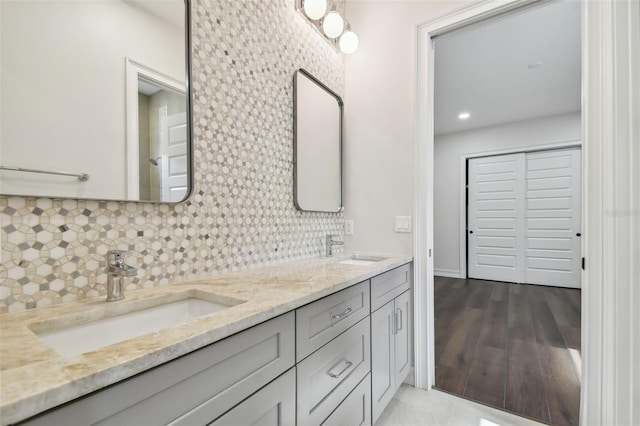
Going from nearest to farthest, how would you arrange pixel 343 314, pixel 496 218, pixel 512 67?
pixel 343 314 < pixel 512 67 < pixel 496 218

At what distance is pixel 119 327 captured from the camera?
34.5 inches

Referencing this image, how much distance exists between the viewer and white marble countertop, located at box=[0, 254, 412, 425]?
45 cm

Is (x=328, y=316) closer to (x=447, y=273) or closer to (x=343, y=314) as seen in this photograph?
(x=343, y=314)

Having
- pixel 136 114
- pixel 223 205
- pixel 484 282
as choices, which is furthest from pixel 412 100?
pixel 484 282

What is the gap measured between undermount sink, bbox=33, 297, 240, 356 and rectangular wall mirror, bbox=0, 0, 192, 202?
391mm

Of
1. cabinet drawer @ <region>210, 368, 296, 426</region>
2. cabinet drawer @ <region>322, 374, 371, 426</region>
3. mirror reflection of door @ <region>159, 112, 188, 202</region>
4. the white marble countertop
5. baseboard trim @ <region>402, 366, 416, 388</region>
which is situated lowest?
baseboard trim @ <region>402, 366, 416, 388</region>

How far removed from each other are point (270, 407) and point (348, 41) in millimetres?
2203

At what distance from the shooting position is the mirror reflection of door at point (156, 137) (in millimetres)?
1040

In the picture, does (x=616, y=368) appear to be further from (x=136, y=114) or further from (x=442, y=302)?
(x=442, y=302)

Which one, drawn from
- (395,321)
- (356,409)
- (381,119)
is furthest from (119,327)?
(381,119)

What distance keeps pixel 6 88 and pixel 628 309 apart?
2.00m

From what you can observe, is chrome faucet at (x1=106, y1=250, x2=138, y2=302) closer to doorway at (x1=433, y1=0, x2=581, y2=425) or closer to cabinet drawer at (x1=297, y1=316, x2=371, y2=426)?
cabinet drawer at (x1=297, y1=316, x2=371, y2=426)

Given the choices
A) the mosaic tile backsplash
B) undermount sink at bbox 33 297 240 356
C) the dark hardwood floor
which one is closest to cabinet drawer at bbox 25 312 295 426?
undermount sink at bbox 33 297 240 356

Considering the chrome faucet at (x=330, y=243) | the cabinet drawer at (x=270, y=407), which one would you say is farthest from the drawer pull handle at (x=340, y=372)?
the chrome faucet at (x=330, y=243)
